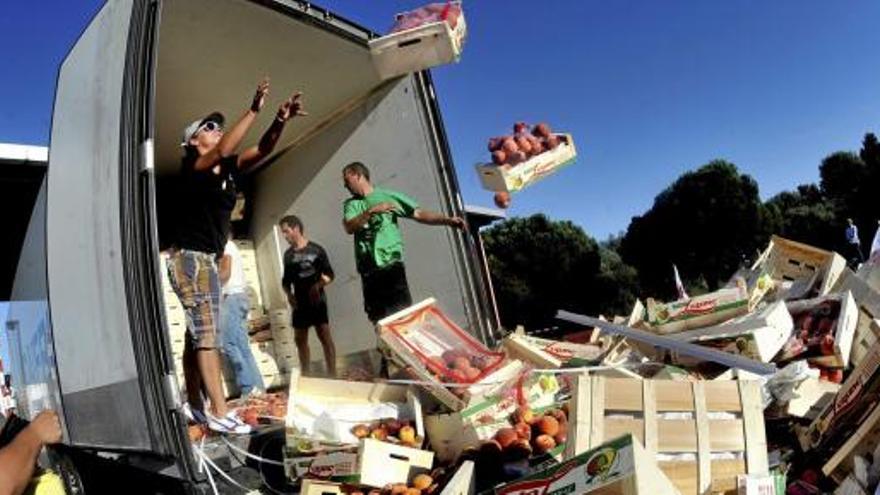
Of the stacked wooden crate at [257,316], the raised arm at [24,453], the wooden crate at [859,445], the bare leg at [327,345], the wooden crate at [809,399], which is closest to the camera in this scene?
the raised arm at [24,453]

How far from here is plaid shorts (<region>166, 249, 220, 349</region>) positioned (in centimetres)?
431

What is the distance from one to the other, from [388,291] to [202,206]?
1.71m

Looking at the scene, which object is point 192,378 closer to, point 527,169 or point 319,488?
point 319,488

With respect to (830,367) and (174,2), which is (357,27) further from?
(830,367)

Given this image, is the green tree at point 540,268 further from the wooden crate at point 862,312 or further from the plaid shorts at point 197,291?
the plaid shorts at point 197,291

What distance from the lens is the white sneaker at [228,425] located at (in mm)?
3912

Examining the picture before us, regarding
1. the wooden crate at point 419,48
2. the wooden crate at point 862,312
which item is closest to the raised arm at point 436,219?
the wooden crate at point 419,48

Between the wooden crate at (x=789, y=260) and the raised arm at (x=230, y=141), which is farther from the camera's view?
the wooden crate at (x=789, y=260)

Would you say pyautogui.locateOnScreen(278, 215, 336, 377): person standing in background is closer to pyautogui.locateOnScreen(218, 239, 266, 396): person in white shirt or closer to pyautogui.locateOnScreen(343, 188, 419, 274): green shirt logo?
pyautogui.locateOnScreen(218, 239, 266, 396): person in white shirt

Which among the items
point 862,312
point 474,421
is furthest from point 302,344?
point 862,312

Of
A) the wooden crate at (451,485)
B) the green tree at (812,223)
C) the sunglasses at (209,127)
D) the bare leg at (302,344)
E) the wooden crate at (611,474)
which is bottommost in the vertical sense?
the green tree at (812,223)

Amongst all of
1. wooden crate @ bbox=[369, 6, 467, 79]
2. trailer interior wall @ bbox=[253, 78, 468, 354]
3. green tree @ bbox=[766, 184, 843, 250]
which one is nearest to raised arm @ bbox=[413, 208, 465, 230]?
trailer interior wall @ bbox=[253, 78, 468, 354]

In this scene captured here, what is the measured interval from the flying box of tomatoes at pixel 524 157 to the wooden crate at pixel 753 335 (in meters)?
1.77

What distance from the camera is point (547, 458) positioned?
3.64m
